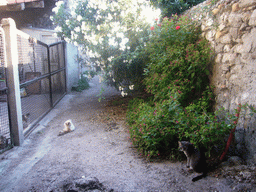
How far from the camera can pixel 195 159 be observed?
103 inches

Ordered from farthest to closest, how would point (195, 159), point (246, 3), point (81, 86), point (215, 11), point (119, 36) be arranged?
point (81, 86), point (119, 36), point (215, 11), point (246, 3), point (195, 159)

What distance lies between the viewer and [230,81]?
3.17 meters

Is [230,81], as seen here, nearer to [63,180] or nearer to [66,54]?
[63,180]

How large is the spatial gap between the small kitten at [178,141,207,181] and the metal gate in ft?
9.09

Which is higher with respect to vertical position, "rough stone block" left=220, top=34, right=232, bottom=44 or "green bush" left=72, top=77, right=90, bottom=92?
"rough stone block" left=220, top=34, right=232, bottom=44

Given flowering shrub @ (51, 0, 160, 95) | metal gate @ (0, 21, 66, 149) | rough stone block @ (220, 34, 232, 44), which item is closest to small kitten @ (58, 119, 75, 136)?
metal gate @ (0, 21, 66, 149)

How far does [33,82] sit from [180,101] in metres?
3.28

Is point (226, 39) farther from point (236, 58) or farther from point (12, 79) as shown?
Answer: point (12, 79)

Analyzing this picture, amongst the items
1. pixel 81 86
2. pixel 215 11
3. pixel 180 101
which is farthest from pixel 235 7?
pixel 81 86

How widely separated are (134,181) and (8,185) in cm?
160

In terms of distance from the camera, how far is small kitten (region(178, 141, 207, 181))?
2592 mm

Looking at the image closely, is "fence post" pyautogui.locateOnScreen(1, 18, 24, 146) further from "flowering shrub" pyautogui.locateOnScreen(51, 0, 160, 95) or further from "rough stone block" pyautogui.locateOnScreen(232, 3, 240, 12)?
"rough stone block" pyautogui.locateOnScreen(232, 3, 240, 12)

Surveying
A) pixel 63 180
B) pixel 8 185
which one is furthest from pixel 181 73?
pixel 8 185

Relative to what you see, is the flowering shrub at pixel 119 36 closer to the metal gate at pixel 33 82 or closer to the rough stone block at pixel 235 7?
the metal gate at pixel 33 82
